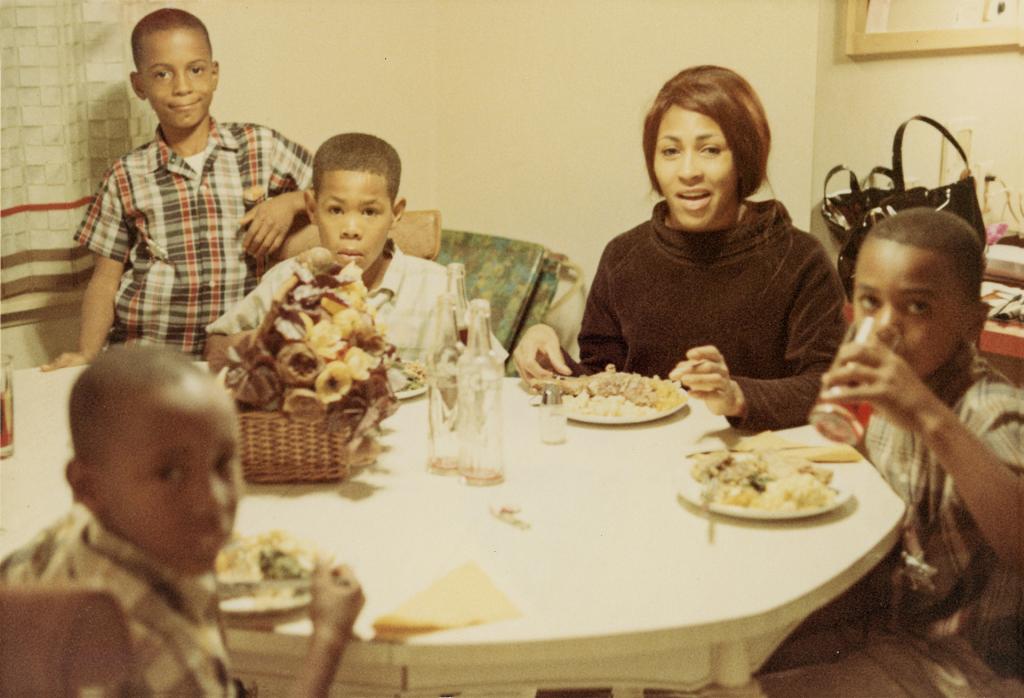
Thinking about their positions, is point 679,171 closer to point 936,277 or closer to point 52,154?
point 936,277

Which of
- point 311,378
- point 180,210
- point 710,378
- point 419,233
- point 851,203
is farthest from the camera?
point 419,233

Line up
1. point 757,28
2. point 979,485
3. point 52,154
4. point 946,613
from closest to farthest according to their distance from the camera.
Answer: point 979,485
point 946,613
point 52,154
point 757,28

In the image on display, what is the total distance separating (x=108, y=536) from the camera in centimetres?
74

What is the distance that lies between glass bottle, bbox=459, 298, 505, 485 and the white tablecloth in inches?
1.0

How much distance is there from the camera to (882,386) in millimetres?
879

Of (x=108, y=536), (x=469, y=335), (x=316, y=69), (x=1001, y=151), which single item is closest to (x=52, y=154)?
(x=316, y=69)

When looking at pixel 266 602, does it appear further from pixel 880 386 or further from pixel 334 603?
pixel 880 386

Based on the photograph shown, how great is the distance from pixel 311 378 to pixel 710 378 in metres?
0.52

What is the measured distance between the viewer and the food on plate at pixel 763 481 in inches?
43.8

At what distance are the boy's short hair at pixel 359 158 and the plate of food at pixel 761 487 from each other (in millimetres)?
863

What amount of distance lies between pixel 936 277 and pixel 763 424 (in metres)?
0.49

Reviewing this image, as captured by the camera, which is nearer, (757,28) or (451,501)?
(451,501)

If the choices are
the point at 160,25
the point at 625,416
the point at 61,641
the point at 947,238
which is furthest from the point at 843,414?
the point at 160,25

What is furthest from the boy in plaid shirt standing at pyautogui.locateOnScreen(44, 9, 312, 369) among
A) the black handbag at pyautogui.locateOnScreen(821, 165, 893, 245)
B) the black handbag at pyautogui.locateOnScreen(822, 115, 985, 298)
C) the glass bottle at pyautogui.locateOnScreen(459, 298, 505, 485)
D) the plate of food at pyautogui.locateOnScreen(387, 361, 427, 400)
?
the black handbag at pyautogui.locateOnScreen(822, 115, 985, 298)
